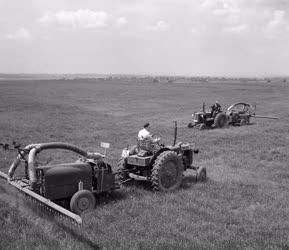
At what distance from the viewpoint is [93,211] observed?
29.8 feet

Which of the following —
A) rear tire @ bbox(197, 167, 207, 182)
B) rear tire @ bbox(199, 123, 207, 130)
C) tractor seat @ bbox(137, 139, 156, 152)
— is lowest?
rear tire @ bbox(199, 123, 207, 130)

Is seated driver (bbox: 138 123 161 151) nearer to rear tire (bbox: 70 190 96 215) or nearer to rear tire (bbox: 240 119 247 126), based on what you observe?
rear tire (bbox: 70 190 96 215)

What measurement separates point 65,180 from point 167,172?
297 centimetres

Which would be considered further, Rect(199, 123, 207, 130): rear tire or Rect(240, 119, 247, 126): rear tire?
Rect(240, 119, 247, 126): rear tire

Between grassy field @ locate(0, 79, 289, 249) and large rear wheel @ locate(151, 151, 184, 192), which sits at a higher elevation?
large rear wheel @ locate(151, 151, 184, 192)

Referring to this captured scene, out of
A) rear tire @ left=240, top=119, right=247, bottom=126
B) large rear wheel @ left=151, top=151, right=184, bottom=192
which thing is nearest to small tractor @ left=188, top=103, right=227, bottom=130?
rear tire @ left=240, top=119, right=247, bottom=126

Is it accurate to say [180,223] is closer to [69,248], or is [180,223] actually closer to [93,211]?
[93,211]

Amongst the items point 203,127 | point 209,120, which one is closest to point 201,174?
point 203,127

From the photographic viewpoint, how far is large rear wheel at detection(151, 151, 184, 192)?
10547 millimetres

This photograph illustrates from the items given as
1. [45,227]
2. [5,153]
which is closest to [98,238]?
[45,227]

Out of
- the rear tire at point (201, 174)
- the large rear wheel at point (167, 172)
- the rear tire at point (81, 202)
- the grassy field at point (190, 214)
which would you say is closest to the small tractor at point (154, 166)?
the large rear wheel at point (167, 172)

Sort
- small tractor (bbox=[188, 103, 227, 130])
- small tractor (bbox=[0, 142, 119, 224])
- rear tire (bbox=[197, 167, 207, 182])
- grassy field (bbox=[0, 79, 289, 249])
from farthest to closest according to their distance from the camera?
small tractor (bbox=[188, 103, 227, 130]) < rear tire (bbox=[197, 167, 207, 182]) < small tractor (bbox=[0, 142, 119, 224]) < grassy field (bbox=[0, 79, 289, 249])

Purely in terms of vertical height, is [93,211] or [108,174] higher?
[108,174]

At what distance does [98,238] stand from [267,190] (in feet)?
18.2
